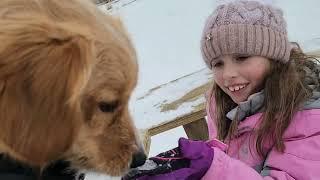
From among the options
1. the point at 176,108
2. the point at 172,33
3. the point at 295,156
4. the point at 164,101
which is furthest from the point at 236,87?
the point at 172,33

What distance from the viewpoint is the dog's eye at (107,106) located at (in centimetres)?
223

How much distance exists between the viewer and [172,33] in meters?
8.45

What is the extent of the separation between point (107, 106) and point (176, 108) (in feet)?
6.17

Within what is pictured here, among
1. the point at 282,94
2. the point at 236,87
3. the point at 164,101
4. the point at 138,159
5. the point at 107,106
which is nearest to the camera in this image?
the point at 107,106

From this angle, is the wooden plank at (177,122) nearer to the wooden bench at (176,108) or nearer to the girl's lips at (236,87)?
the wooden bench at (176,108)

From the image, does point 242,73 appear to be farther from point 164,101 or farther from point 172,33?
point 172,33

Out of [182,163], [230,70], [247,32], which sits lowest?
[182,163]

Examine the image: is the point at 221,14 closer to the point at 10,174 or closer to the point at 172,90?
the point at 10,174

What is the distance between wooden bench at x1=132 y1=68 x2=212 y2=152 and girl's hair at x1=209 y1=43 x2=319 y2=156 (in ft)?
3.41

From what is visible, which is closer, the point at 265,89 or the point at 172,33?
the point at 265,89

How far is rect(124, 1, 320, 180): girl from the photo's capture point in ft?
8.52

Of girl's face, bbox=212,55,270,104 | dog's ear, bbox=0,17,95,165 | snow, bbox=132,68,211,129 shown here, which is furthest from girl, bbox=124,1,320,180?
snow, bbox=132,68,211,129

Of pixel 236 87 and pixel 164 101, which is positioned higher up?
pixel 236 87

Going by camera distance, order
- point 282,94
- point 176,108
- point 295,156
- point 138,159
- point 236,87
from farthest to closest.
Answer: point 176,108, point 236,87, point 282,94, point 295,156, point 138,159
